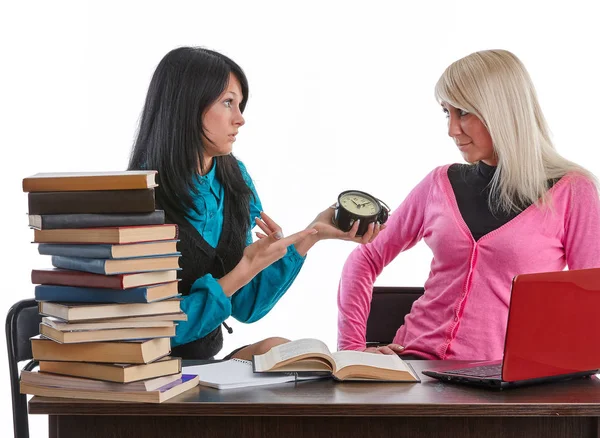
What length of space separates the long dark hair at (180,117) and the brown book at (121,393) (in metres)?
0.73

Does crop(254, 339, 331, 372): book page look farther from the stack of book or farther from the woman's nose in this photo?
the woman's nose

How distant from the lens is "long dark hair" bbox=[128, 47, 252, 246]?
2.29 metres

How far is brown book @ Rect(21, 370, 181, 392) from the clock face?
26.2 inches

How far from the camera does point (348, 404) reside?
1579mm

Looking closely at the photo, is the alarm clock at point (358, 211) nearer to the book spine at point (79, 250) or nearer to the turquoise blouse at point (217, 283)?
the turquoise blouse at point (217, 283)

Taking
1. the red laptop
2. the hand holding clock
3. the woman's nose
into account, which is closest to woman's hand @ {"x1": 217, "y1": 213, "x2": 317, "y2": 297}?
the hand holding clock

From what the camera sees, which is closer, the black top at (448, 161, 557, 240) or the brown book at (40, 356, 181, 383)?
the brown book at (40, 356, 181, 383)

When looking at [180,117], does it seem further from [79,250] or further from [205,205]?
[79,250]

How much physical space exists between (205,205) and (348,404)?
3.13 ft

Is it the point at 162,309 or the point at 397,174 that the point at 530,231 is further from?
the point at 397,174

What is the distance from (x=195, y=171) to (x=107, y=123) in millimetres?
1360

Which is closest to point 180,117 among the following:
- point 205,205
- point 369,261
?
point 205,205

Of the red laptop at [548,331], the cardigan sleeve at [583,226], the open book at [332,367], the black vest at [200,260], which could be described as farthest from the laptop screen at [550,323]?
the black vest at [200,260]

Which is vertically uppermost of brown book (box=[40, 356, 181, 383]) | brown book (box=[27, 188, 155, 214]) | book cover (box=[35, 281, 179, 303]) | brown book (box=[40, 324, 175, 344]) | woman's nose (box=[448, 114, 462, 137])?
woman's nose (box=[448, 114, 462, 137])
